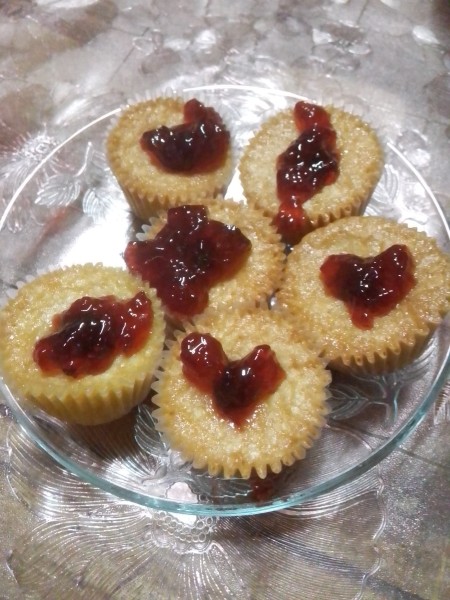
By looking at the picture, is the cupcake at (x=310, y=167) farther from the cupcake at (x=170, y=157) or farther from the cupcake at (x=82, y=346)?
the cupcake at (x=82, y=346)

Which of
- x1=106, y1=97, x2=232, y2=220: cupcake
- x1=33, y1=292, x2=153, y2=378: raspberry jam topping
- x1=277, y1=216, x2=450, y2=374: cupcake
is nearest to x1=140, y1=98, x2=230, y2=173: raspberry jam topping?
x1=106, y1=97, x2=232, y2=220: cupcake

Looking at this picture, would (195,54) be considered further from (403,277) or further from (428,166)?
(403,277)

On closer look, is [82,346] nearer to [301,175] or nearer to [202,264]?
[202,264]

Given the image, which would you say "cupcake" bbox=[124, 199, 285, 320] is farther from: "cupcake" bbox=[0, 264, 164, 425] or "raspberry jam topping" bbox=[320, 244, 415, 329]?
"raspberry jam topping" bbox=[320, 244, 415, 329]

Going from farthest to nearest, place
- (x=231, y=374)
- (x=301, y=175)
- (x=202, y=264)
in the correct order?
(x=301, y=175)
(x=202, y=264)
(x=231, y=374)

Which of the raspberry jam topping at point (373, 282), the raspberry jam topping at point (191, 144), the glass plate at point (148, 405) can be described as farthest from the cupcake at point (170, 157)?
the raspberry jam topping at point (373, 282)

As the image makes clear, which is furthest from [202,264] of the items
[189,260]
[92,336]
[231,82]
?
[231,82]

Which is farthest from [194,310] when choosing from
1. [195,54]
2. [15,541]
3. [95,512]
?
[195,54]
